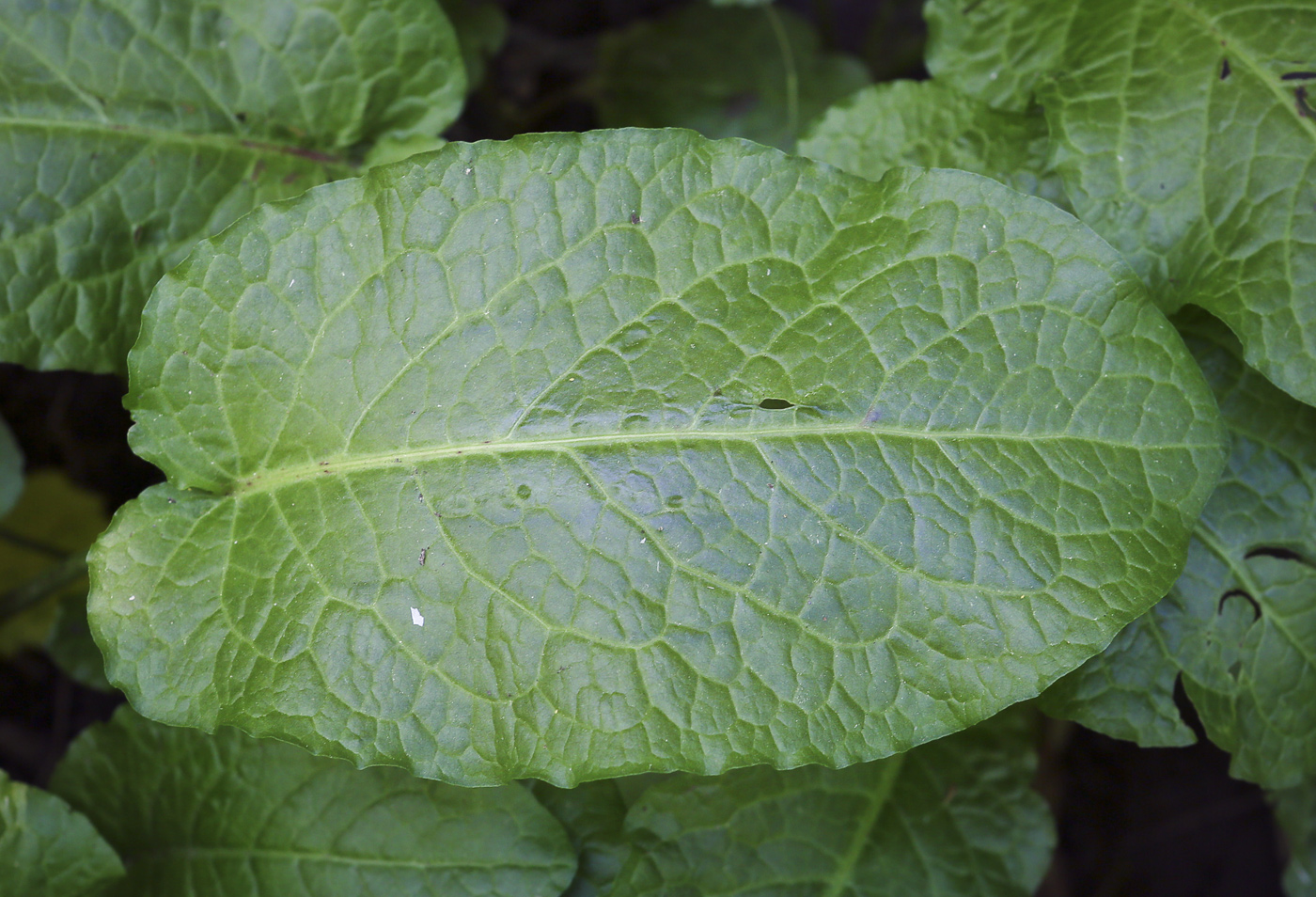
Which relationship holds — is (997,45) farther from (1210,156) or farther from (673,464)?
(673,464)

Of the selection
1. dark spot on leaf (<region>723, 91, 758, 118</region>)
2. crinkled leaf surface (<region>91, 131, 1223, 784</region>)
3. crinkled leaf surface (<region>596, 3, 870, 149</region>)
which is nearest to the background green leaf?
crinkled leaf surface (<region>91, 131, 1223, 784</region>)

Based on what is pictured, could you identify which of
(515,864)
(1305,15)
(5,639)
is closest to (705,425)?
(515,864)

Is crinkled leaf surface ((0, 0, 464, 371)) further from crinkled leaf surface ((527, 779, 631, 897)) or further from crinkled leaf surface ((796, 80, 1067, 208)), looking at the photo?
crinkled leaf surface ((527, 779, 631, 897))

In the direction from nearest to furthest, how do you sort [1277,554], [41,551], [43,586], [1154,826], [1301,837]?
[1277,554]
[1301,837]
[43,586]
[41,551]
[1154,826]

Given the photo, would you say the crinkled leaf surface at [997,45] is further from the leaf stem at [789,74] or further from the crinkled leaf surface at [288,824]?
the crinkled leaf surface at [288,824]

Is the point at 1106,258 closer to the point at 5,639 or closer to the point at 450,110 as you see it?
the point at 450,110

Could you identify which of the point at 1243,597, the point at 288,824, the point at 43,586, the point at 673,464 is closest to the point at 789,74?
the point at 673,464

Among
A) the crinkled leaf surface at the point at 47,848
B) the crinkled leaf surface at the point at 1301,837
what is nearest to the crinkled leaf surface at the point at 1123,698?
the crinkled leaf surface at the point at 1301,837
